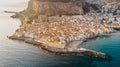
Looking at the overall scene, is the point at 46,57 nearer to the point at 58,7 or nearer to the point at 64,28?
the point at 64,28

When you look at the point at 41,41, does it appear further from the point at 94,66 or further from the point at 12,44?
the point at 94,66

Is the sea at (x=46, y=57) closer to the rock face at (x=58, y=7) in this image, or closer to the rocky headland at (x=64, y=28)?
the rocky headland at (x=64, y=28)

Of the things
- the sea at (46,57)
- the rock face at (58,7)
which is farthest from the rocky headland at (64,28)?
the sea at (46,57)

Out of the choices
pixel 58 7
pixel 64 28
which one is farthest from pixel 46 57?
pixel 58 7

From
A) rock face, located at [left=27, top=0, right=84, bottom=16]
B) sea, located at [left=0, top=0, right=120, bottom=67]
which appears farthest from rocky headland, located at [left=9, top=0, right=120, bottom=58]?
sea, located at [left=0, top=0, right=120, bottom=67]

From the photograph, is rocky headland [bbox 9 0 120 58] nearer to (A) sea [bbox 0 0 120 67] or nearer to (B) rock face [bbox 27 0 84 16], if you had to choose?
(B) rock face [bbox 27 0 84 16]

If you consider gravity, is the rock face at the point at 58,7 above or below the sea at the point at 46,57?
above

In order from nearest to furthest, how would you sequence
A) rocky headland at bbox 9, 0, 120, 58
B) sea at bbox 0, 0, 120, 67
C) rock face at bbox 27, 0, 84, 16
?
sea at bbox 0, 0, 120, 67 → rocky headland at bbox 9, 0, 120, 58 → rock face at bbox 27, 0, 84, 16

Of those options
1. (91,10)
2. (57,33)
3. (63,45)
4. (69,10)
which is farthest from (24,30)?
(91,10)
